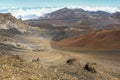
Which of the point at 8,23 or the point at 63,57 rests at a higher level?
the point at 8,23

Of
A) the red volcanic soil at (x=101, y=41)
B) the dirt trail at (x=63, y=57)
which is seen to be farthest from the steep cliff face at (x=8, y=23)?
the dirt trail at (x=63, y=57)

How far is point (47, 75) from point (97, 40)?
60.9 metres

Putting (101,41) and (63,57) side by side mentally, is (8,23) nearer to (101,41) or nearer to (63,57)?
(101,41)

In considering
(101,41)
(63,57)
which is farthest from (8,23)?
(63,57)

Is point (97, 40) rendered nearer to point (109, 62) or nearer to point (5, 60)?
point (109, 62)

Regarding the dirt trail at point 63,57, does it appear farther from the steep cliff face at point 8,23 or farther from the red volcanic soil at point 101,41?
the steep cliff face at point 8,23

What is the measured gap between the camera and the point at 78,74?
27156 mm

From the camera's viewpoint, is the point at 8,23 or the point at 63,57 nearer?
the point at 63,57

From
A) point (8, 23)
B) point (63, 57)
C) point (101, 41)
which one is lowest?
point (63, 57)

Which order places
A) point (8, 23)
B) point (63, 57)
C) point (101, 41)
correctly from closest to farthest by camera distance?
point (63, 57)
point (101, 41)
point (8, 23)

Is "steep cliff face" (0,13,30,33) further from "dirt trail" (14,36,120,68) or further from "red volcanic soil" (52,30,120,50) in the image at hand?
"dirt trail" (14,36,120,68)

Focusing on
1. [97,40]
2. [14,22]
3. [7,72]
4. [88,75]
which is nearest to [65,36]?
[14,22]

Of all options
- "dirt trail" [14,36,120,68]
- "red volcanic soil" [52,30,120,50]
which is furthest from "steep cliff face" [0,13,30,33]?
"dirt trail" [14,36,120,68]

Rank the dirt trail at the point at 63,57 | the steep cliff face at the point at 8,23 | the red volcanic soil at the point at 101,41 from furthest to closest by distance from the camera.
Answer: the steep cliff face at the point at 8,23, the red volcanic soil at the point at 101,41, the dirt trail at the point at 63,57
